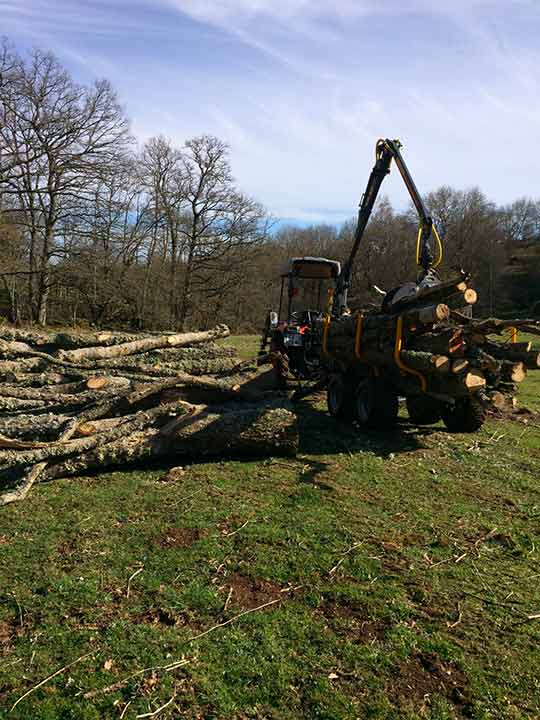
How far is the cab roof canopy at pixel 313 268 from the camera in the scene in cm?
1280

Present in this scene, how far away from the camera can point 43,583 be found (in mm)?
4121

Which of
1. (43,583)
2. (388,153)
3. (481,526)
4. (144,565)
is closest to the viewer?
(43,583)

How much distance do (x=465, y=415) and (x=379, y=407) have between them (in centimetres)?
132

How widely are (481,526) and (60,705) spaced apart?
3.97m

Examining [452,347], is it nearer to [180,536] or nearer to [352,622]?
[180,536]

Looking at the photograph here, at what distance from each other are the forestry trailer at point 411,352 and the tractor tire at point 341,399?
2cm

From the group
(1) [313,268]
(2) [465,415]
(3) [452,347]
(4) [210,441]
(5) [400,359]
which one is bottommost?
(4) [210,441]

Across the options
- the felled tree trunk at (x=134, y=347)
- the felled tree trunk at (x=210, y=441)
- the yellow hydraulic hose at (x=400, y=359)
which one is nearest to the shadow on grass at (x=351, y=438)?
the felled tree trunk at (x=210, y=441)

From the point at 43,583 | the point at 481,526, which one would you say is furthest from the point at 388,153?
the point at 43,583

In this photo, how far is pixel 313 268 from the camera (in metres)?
13.0

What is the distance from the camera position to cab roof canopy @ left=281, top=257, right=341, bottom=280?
42.0 feet

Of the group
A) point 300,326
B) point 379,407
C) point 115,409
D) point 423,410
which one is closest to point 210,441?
point 115,409

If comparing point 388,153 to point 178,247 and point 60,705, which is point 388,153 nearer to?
point 60,705

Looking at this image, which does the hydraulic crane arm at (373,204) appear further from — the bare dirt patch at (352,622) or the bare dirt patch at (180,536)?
the bare dirt patch at (352,622)
